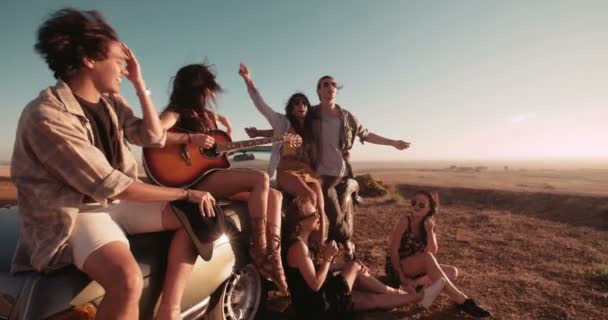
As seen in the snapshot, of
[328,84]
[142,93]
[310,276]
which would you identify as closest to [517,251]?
[328,84]

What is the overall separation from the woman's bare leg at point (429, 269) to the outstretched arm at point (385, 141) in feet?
5.52

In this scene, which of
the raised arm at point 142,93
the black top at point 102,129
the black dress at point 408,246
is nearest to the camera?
the black top at point 102,129

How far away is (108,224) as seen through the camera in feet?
5.93

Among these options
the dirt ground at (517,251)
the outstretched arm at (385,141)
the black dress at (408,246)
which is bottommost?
the dirt ground at (517,251)

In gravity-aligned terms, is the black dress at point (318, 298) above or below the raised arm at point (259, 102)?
below

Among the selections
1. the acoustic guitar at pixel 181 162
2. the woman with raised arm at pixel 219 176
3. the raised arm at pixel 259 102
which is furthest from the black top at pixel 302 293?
the raised arm at pixel 259 102

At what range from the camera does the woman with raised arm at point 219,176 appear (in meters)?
2.64

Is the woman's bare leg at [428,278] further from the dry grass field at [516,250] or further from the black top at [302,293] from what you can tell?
the black top at [302,293]

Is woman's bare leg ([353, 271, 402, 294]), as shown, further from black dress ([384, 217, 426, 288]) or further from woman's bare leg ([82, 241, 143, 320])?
woman's bare leg ([82, 241, 143, 320])

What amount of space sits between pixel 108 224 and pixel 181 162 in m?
1.05

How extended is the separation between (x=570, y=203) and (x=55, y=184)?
12896mm

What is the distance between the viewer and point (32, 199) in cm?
166

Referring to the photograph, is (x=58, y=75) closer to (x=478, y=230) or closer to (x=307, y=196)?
(x=307, y=196)

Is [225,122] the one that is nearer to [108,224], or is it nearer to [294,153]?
[294,153]
